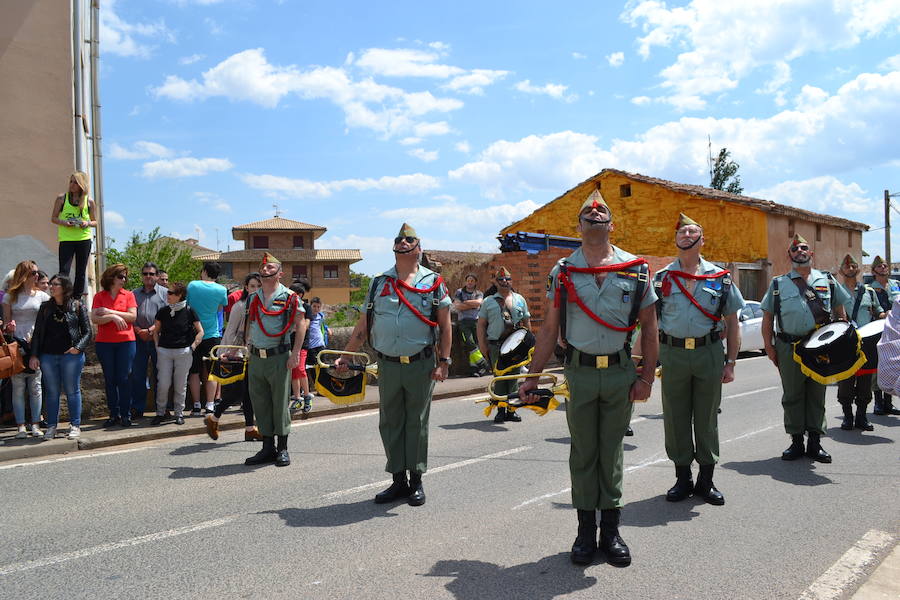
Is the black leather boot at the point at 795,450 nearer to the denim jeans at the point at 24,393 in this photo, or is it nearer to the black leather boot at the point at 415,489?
the black leather boot at the point at 415,489

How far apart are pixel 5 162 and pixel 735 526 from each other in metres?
14.2

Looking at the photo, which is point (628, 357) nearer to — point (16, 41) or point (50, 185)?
point (50, 185)

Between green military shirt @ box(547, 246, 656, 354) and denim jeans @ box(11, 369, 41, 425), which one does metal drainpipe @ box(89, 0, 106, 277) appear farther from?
green military shirt @ box(547, 246, 656, 354)

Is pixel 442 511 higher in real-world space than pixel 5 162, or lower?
lower

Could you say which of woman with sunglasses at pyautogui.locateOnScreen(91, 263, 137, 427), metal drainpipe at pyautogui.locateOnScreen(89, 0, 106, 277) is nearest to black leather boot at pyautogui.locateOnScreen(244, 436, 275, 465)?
woman with sunglasses at pyautogui.locateOnScreen(91, 263, 137, 427)

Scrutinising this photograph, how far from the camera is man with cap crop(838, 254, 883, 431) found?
27.3ft

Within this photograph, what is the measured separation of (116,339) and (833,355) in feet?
25.7

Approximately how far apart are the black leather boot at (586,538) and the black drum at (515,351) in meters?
3.81

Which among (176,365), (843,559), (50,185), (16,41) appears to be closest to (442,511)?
(843,559)

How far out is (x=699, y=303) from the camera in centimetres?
545

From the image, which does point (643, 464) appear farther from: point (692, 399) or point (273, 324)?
point (273, 324)

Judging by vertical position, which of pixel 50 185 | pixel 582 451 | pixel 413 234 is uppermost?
pixel 50 185

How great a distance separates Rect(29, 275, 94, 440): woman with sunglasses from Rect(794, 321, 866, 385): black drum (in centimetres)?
755

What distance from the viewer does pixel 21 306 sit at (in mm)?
8062
